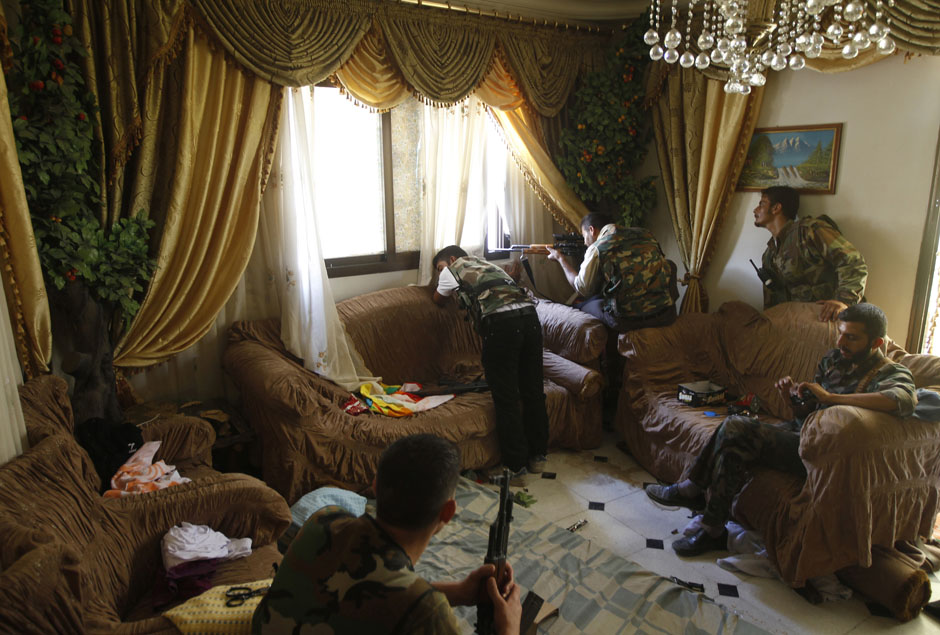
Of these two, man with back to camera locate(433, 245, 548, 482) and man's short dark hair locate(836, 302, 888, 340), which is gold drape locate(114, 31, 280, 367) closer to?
man with back to camera locate(433, 245, 548, 482)

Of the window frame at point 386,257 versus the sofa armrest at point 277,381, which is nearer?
the sofa armrest at point 277,381

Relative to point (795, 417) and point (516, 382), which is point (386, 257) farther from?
point (795, 417)

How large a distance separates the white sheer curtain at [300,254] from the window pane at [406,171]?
65 cm

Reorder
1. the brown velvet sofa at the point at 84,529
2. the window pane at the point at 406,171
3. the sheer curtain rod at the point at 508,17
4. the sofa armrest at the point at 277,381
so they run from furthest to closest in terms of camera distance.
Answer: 1. the window pane at the point at 406,171
2. the sheer curtain rod at the point at 508,17
3. the sofa armrest at the point at 277,381
4. the brown velvet sofa at the point at 84,529

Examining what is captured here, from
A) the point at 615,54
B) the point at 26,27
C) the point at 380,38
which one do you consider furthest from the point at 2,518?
the point at 615,54

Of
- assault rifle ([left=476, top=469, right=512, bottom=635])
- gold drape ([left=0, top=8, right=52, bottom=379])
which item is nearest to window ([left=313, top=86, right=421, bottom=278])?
gold drape ([left=0, top=8, right=52, bottom=379])

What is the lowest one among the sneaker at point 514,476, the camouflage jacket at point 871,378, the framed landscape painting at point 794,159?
the sneaker at point 514,476

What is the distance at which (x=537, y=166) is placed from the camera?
173 inches

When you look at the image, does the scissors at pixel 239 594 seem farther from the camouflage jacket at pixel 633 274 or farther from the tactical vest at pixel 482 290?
the camouflage jacket at pixel 633 274

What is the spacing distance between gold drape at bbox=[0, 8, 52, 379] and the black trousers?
6.55ft

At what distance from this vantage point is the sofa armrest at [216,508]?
1990 mm

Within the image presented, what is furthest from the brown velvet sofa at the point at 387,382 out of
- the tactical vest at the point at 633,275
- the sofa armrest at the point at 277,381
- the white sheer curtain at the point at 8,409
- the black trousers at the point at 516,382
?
the white sheer curtain at the point at 8,409

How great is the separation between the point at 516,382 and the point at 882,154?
2404 mm

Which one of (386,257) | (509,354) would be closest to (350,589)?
(509,354)
